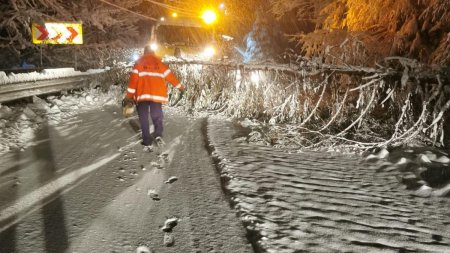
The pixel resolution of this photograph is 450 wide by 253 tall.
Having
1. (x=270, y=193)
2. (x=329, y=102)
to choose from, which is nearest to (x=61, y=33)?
(x=329, y=102)

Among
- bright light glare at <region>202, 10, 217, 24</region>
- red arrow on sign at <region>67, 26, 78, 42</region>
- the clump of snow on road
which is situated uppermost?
bright light glare at <region>202, 10, 217, 24</region>

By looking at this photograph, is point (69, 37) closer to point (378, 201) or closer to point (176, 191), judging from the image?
point (176, 191)

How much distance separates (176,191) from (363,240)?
2.01 meters

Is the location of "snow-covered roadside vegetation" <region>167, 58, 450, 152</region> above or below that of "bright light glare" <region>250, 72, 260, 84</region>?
below

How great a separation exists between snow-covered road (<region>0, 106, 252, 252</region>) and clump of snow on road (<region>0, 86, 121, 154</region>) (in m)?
0.37

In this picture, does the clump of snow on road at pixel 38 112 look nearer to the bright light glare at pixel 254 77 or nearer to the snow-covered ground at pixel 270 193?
the snow-covered ground at pixel 270 193

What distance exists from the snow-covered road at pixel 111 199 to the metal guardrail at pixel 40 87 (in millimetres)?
3694

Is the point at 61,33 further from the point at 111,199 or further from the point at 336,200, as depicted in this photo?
the point at 336,200

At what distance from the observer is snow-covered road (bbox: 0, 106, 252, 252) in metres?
2.98

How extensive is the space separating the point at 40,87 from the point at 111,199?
7.93m

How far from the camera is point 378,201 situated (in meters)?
3.80

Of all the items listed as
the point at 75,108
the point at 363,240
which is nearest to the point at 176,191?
the point at 363,240

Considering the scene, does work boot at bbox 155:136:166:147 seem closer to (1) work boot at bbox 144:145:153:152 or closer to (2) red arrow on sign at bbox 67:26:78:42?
(1) work boot at bbox 144:145:153:152

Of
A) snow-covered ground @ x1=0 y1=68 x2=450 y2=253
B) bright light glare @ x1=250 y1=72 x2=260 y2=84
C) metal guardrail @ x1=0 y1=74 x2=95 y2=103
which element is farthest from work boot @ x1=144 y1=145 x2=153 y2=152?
metal guardrail @ x1=0 y1=74 x2=95 y2=103
